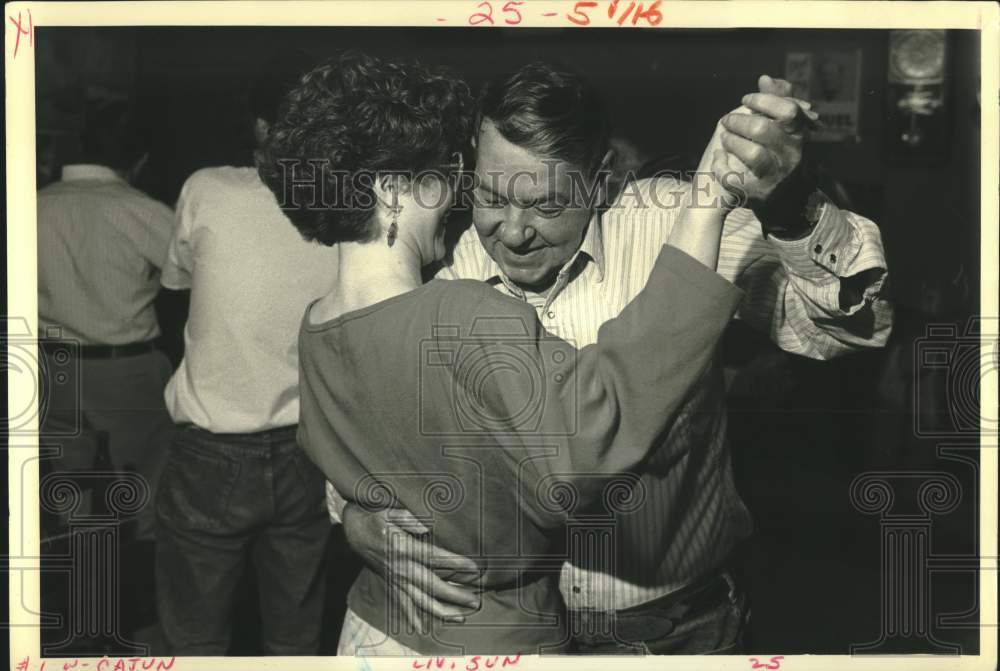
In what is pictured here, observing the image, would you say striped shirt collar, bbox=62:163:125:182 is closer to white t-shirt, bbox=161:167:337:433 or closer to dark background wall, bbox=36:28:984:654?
dark background wall, bbox=36:28:984:654

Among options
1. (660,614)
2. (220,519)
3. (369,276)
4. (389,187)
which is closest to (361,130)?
(389,187)

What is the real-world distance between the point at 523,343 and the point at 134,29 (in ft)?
3.31

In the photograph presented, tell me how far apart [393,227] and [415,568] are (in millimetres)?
598

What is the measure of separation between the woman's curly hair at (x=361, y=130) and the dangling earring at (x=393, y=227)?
0.10 feet

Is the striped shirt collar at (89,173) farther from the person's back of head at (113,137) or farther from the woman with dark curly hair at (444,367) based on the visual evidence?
the woman with dark curly hair at (444,367)

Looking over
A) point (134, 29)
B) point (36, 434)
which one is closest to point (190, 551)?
point (36, 434)

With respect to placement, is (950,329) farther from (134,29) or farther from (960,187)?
(134,29)

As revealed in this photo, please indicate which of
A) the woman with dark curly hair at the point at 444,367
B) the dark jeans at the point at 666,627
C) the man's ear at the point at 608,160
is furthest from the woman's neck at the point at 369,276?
the dark jeans at the point at 666,627

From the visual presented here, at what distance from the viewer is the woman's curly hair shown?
1857mm

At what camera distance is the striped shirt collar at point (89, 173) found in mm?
2086

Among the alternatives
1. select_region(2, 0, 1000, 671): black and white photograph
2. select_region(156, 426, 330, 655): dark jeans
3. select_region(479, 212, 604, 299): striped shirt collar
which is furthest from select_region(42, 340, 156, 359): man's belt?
select_region(479, 212, 604, 299): striped shirt collar

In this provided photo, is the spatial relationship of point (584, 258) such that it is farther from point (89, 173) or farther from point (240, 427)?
point (89, 173)

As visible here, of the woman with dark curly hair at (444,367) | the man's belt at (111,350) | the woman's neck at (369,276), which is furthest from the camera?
the man's belt at (111,350)

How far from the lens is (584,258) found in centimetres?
199
